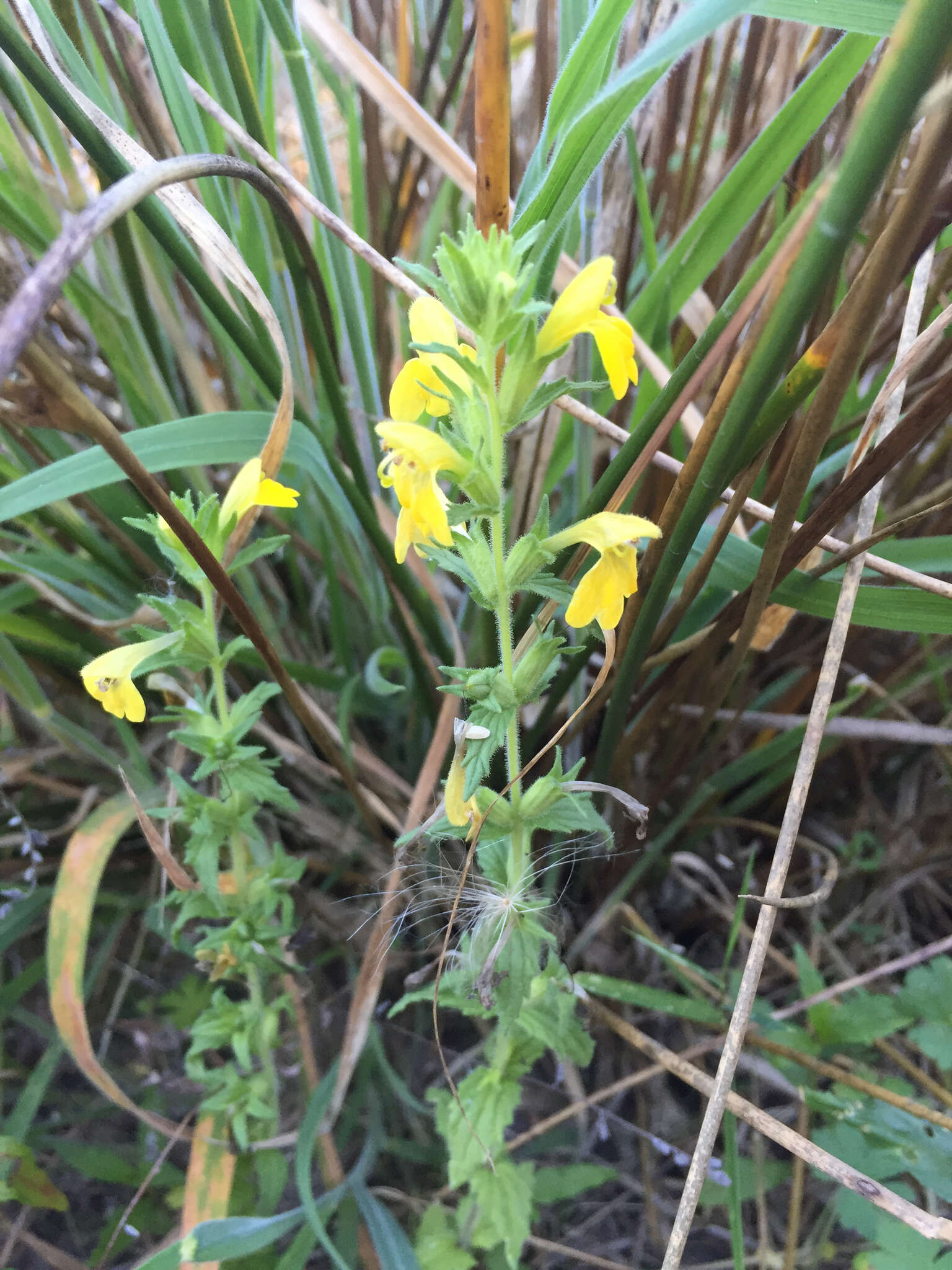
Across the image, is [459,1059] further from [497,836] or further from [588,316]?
[588,316]

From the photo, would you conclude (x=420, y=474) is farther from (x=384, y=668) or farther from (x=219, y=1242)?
(x=219, y=1242)

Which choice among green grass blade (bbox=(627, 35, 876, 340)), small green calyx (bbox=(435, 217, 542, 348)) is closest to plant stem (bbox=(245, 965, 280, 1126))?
small green calyx (bbox=(435, 217, 542, 348))

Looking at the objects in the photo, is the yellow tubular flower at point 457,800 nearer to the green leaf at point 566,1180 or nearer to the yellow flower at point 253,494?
the yellow flower at point 253,494

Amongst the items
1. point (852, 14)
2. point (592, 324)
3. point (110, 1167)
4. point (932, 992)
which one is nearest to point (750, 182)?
point (852, 14)

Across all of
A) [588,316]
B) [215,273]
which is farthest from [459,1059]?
[215,273]

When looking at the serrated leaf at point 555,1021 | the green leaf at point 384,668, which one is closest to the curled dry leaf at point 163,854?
the green leaf at point 384,668
